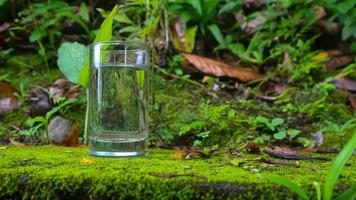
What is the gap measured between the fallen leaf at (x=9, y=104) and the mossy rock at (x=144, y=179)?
122cm

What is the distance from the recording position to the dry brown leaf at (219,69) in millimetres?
2771

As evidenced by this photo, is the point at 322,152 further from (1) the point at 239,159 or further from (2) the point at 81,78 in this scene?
(2) the point at 81,78

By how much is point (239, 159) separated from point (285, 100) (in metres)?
1.21

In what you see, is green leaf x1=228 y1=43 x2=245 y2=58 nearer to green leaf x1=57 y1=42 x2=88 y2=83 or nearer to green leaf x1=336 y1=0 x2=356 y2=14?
green leaf x1=336 y1=0 x2=356 y2=14

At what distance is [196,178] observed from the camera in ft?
3.67

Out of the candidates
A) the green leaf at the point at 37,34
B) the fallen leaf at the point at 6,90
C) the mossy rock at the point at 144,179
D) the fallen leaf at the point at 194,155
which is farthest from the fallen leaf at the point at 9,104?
Answer: the fallen leaf at the point at 194,155

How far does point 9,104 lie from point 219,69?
111 centimetres

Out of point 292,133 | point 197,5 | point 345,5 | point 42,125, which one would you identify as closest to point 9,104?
point 42,125

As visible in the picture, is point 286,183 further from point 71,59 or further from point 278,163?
point 71,59

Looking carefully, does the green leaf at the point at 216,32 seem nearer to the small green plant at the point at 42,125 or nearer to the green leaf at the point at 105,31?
the small green plant at the point at 42,125

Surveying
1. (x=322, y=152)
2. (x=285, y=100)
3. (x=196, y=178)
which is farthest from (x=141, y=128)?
(x=285, y=100)

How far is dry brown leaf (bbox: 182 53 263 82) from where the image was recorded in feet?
9.09

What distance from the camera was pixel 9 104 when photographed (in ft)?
8.32

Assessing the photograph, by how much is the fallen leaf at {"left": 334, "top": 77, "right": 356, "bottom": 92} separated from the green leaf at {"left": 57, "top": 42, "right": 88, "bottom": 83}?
1.43m
